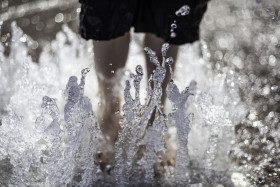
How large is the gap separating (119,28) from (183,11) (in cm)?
20

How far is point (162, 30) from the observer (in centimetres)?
140

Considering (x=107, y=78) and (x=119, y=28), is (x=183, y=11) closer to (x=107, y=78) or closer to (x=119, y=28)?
(x=119, y=28)

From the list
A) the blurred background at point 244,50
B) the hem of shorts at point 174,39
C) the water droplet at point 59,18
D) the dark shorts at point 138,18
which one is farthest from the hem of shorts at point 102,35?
the water droplet at point 59,18

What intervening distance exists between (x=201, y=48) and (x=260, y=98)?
0.56 m

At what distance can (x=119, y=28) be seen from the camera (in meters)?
1.34

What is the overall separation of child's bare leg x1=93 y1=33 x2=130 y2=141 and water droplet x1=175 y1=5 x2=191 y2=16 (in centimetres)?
21

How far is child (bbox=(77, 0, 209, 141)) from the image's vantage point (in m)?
1.31

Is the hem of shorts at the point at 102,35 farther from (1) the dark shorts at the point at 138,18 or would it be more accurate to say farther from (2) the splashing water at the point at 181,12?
(2) the splashing water at the point at 181,12

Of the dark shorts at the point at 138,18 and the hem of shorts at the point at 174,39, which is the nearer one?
the dark shorts at the point at 138,18

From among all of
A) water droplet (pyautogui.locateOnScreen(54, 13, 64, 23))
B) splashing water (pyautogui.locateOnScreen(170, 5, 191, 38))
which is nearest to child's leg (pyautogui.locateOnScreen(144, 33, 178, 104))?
splashing water (pyautogui.locateOnScreen(170, 5, 191, 38))

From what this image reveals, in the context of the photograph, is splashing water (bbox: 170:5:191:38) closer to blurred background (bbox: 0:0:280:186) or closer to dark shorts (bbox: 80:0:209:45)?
dark shorts (bbox: 80:0:209:45)

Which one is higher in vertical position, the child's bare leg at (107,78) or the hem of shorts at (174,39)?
the hem of shorts at (174,39)

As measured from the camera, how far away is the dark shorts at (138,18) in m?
1.30

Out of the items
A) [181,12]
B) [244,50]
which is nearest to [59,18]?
[244,50]
